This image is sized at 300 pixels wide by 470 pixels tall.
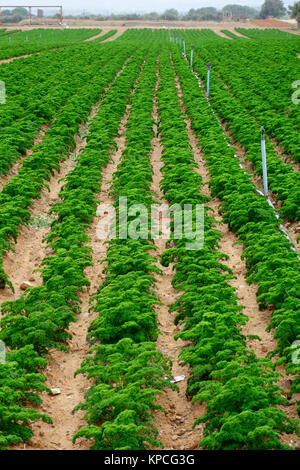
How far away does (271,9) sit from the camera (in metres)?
146

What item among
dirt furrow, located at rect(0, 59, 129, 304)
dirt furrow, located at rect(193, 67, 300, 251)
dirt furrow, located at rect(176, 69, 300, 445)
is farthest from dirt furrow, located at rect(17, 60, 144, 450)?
dirt furrow, located at rect(193, 67, 300, 251)

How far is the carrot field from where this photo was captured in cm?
606

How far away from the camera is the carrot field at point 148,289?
6.06 meters

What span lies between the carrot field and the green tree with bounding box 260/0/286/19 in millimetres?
139226

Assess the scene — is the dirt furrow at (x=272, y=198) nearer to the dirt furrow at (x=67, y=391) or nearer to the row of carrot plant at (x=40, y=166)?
the dirt furrow at (x=67, y=391)

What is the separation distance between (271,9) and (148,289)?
153985 mm

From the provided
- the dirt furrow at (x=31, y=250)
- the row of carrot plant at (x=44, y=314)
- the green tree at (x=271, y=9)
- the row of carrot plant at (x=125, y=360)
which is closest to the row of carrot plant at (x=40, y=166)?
the dirt furrow at (x=31, y=250)

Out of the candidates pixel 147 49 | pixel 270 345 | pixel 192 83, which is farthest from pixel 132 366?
pixel 147 49

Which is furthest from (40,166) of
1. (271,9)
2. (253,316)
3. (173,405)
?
(271,9)

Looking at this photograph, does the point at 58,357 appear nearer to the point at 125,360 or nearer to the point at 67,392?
the point at 67,392

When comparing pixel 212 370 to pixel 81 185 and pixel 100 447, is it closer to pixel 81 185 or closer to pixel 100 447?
pixel 100 447

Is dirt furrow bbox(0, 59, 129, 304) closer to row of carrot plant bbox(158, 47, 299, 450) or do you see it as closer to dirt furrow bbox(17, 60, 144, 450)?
dirt furrow bbox(17, 60, 144, 450)

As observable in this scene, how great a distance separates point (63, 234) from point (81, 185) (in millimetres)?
3087

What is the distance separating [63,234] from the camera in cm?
1069
